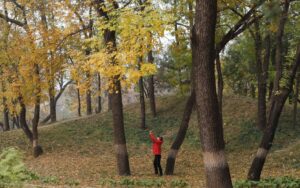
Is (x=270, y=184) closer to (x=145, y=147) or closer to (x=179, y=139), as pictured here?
(x=179, y=139)

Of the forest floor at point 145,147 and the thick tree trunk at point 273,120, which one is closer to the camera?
the thick tree trunk at point 273,120

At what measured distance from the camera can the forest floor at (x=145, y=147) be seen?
55.2ft

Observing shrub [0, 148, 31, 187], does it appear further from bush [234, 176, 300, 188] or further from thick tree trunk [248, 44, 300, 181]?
thick tree trunk [248, 44, 300, 181]

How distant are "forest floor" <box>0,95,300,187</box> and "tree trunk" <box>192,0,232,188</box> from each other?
484 centimetres

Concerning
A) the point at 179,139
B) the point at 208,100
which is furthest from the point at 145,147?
the point at 208,100

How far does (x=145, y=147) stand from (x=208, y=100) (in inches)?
662

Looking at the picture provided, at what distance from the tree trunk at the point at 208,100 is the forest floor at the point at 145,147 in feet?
15.9

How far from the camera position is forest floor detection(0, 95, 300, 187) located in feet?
55.2

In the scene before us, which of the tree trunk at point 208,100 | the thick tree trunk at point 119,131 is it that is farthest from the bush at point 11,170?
the thick tree trunk at point 119,131

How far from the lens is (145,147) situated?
25453 mm

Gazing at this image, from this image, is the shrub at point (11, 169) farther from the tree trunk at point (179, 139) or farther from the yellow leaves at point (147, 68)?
the tree trunk at point (179, 139)

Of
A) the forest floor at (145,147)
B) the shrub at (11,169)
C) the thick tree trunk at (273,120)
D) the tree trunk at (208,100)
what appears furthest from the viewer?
the forest floor at (145,147)

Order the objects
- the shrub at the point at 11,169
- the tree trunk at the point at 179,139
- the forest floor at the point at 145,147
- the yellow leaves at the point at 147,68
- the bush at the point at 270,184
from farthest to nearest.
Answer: the forest floor at the point at 145,147 → the tree trunk at the point at 179,139 → the yellow leaves at the point at 147,68 → the bush at the point at 270,184 → the shrub at the point at 11,169

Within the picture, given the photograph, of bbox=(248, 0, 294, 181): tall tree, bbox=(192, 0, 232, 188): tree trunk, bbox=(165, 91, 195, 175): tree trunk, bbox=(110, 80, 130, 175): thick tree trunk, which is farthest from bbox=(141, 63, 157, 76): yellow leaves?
bbox=(165, 91, 195, 175): tree trunk
